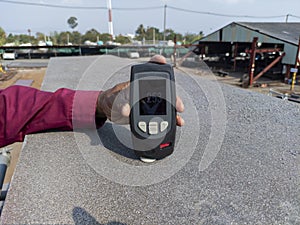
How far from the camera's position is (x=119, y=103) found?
61cm

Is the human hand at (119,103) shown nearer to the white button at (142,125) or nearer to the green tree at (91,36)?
the white button at (142,125)

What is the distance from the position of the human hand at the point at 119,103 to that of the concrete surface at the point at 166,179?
0.38 feet

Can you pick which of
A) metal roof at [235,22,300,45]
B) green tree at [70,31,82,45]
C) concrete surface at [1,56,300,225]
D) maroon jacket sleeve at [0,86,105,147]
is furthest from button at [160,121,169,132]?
green tree at [70,31,82,45]

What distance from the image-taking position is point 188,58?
1130 mm

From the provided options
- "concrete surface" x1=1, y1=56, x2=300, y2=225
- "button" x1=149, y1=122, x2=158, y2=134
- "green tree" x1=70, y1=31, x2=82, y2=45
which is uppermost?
"green tree" x1=70, y1=31, x2=82, y2=45

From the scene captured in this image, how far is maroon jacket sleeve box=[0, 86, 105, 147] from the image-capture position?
0.69m

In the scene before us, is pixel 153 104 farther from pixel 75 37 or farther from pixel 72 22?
pixel 72 22

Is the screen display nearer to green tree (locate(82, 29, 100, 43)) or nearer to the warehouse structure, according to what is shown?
the warehouse structure

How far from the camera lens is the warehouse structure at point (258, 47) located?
8305 millimetres

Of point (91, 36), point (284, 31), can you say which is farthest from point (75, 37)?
point (284, 31)

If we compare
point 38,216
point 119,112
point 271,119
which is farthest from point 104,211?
point 271,119

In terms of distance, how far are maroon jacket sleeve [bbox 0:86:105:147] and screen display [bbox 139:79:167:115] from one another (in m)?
0.20

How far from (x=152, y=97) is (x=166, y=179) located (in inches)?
8.1

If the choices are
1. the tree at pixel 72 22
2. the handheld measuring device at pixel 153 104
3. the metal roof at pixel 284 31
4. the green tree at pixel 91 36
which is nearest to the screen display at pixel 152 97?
the handheld measuring device at pixel 153 104
